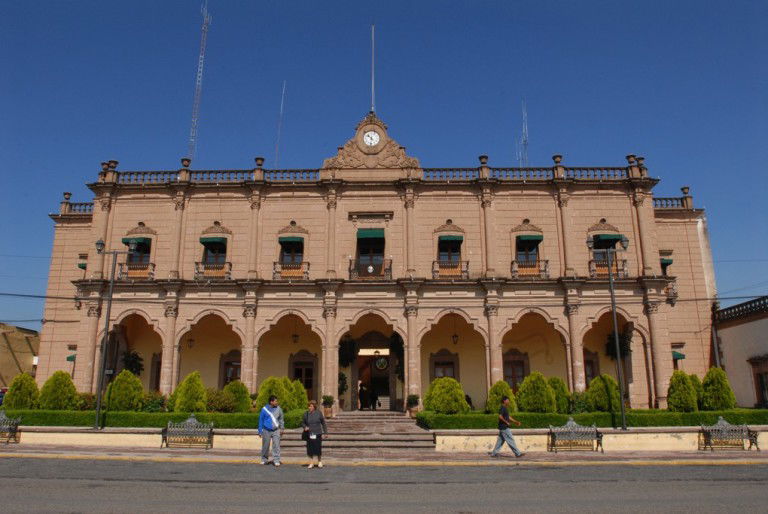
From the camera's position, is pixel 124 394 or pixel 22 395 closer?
pixel 124 394

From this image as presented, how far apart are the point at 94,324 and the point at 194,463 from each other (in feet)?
48.2

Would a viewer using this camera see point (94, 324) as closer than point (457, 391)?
No

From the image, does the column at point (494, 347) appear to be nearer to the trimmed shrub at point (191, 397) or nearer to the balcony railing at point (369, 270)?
the balcony railing at point (369, 270)

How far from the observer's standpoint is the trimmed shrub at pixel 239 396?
69.6ft

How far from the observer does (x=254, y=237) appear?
1069 inches

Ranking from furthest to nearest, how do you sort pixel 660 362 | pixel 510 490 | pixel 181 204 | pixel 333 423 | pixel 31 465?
pixel 181 204 < pixel 660 362 < pixel 333 423 < pixel 31 465 < pixel 510 490

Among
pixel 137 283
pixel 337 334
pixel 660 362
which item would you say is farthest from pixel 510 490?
pixel 137 283

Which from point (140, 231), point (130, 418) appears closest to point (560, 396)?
point (130, 418)

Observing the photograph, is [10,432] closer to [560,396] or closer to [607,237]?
[560,396]

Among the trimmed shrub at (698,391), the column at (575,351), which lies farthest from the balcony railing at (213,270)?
the trimmed shrub at (698,391)

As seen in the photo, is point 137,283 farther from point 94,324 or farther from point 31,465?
point 31,465

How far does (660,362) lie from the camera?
2520 cm

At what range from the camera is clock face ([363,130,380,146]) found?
92.8 feet

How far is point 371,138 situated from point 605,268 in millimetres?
13386
